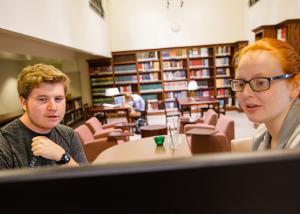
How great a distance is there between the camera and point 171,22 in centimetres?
991

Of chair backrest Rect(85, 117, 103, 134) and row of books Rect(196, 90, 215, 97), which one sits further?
row of books Rect(196, 90, 215, 97)

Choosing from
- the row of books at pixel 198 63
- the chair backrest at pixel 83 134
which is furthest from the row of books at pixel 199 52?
the chair backrest at pixel 83 134

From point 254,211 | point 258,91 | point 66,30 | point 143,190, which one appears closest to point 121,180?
point 143,190

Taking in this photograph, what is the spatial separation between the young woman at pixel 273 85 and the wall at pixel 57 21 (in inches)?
117

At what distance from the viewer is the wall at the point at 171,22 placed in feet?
32.0

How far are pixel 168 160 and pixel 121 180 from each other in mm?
55

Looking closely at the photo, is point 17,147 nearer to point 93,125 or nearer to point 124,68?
point 93,125

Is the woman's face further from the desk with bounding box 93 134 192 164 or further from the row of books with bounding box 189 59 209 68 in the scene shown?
the row of books with bounding box 189 59 209 68

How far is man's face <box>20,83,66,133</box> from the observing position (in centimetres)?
107

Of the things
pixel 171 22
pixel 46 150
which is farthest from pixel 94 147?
pixel 171 22

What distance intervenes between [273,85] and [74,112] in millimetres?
8690

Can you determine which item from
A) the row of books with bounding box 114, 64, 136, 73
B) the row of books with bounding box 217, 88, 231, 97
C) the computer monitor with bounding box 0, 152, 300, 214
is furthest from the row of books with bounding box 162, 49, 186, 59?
the computer monitor with bounding box 0, 152, 300, 214

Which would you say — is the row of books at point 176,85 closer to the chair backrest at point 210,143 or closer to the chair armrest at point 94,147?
the chair armrest at point 94,147

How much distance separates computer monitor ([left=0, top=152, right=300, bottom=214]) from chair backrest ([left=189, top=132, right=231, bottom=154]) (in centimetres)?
373
